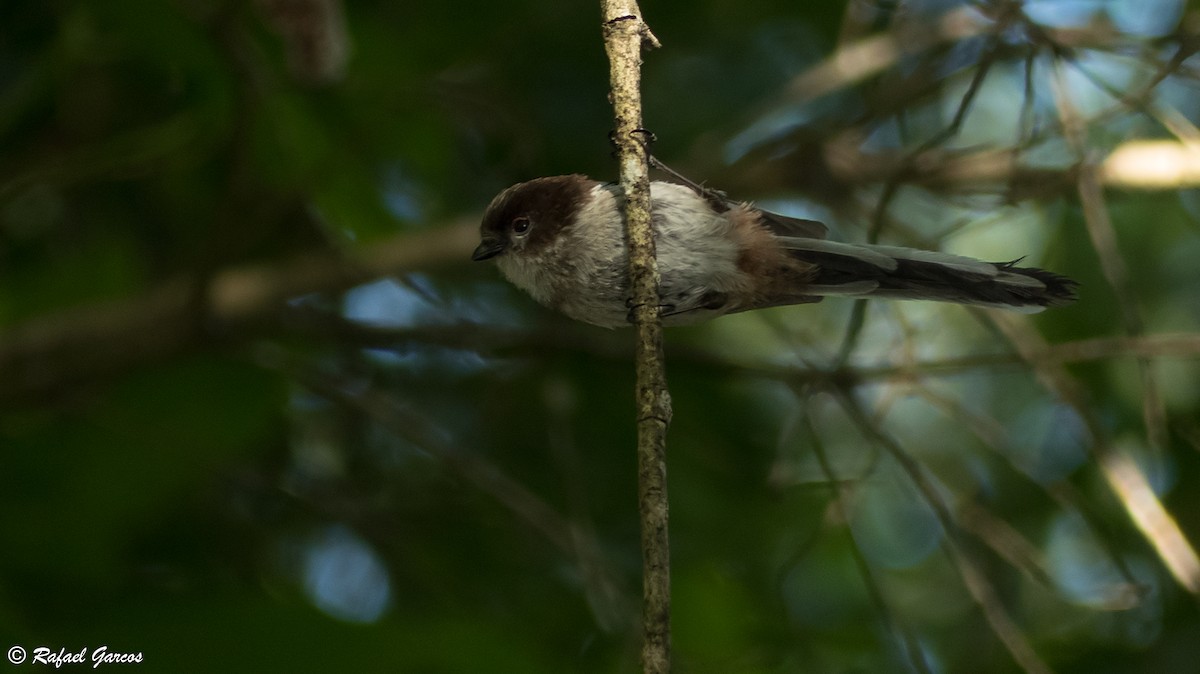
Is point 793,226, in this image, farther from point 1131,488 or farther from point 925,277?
point 1131,488

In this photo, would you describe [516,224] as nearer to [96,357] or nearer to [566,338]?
[566,338]

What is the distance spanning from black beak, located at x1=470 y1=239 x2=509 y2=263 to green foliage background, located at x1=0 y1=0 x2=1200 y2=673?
0.76 metres

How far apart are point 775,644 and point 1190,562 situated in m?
1.34

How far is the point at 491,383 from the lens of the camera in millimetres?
5082

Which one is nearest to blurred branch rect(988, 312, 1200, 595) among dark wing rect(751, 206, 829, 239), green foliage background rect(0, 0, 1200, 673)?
green foliage background rect(0, 0, 1200, 673)

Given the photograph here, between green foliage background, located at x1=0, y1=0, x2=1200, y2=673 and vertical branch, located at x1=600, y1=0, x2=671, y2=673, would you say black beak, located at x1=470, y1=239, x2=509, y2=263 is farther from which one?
vertical branch, located at x1=600, y1=0, x2=671, y2=673

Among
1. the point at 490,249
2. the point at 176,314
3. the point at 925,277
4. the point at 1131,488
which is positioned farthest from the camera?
the point at 176,314

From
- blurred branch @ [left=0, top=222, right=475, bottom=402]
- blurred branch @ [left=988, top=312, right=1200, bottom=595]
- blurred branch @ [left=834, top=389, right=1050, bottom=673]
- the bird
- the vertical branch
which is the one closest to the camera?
the vertical branch

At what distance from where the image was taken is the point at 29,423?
3777 millimetres

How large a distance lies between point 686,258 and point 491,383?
1.98 meters

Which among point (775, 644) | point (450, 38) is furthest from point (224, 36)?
point (775, 644)

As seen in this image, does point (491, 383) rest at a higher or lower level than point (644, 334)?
higher

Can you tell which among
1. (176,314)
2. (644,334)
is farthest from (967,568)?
(176,314)

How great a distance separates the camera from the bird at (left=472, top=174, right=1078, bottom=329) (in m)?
3.20
